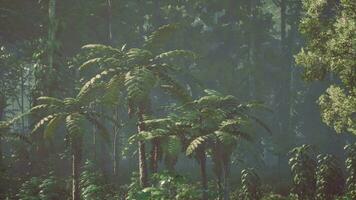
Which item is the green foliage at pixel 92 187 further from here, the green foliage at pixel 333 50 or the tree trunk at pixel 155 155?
the green foliage at pixel 333 50

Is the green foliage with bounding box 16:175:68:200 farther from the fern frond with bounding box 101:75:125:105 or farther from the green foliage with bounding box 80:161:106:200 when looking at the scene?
the fern frond with bounding box 101:75:125:105

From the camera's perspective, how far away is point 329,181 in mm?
16578

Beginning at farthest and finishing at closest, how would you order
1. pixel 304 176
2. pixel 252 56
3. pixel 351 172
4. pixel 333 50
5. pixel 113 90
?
pixel 252 56, pixel 351 172, pixel 113 90, pixel 304 176, pixel 333 50

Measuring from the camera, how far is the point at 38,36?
29.4 meters

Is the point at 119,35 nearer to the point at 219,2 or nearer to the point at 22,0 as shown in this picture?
the point at 219,2

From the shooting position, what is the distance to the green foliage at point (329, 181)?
54.4ft

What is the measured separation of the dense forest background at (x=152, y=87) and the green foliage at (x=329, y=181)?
2.94 ft

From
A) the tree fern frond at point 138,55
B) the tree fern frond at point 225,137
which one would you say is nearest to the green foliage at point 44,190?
the tree fern frond at point 138,55

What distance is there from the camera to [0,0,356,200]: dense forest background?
591 inches

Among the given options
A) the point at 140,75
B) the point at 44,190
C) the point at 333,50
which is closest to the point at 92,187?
the point at 44,190

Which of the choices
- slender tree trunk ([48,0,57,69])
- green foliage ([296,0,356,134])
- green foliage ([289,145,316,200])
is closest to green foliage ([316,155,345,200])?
green foliage ([289,145,316,200])

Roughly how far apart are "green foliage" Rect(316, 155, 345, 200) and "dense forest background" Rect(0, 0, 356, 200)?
2.94 feet

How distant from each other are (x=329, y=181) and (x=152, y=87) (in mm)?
6422

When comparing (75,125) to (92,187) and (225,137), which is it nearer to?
(92,187)
